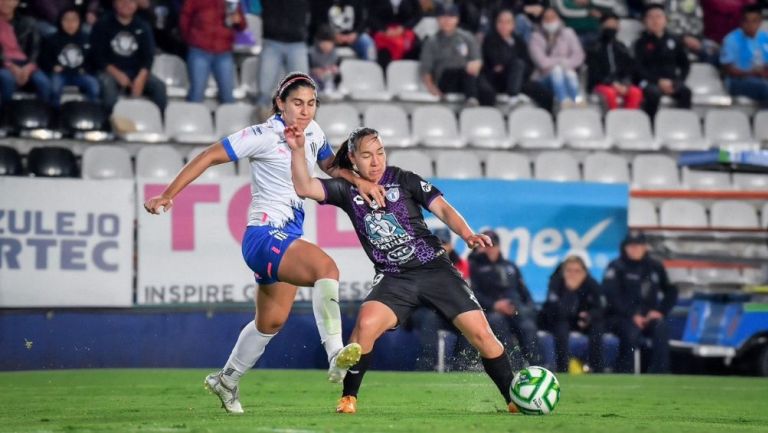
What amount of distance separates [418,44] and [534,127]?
220 cm

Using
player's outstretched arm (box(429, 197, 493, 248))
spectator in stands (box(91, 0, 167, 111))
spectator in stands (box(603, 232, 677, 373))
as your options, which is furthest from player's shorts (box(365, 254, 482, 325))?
spectator in stands (box(91, 0, 167, 111))

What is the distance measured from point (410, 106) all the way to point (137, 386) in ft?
25.8

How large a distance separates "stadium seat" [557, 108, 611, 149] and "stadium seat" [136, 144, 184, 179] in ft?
19.2

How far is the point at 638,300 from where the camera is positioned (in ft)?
52.2

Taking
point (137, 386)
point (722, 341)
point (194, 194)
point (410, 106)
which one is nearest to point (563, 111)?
point (410, 106)

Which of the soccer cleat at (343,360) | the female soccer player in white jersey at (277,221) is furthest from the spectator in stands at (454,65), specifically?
the soccer cleat at (343,360)

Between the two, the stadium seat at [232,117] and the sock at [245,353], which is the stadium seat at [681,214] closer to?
the stadium seat at [232,117]

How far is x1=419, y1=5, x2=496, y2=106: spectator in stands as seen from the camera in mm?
18703

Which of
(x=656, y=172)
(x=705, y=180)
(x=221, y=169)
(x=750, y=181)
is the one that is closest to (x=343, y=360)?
(x=221, y=169)

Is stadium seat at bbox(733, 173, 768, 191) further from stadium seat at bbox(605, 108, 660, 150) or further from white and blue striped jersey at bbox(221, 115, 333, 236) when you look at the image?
white and blue striped jersey at bbox(221, 115, 333, 236)

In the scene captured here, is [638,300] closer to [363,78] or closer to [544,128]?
[544,128]

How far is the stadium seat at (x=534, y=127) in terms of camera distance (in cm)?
1861

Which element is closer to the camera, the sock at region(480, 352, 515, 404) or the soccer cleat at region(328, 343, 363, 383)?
the soccer cleat at region(328, 343, 363, 383)

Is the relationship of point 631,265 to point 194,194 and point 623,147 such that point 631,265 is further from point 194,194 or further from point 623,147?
point 194,194
